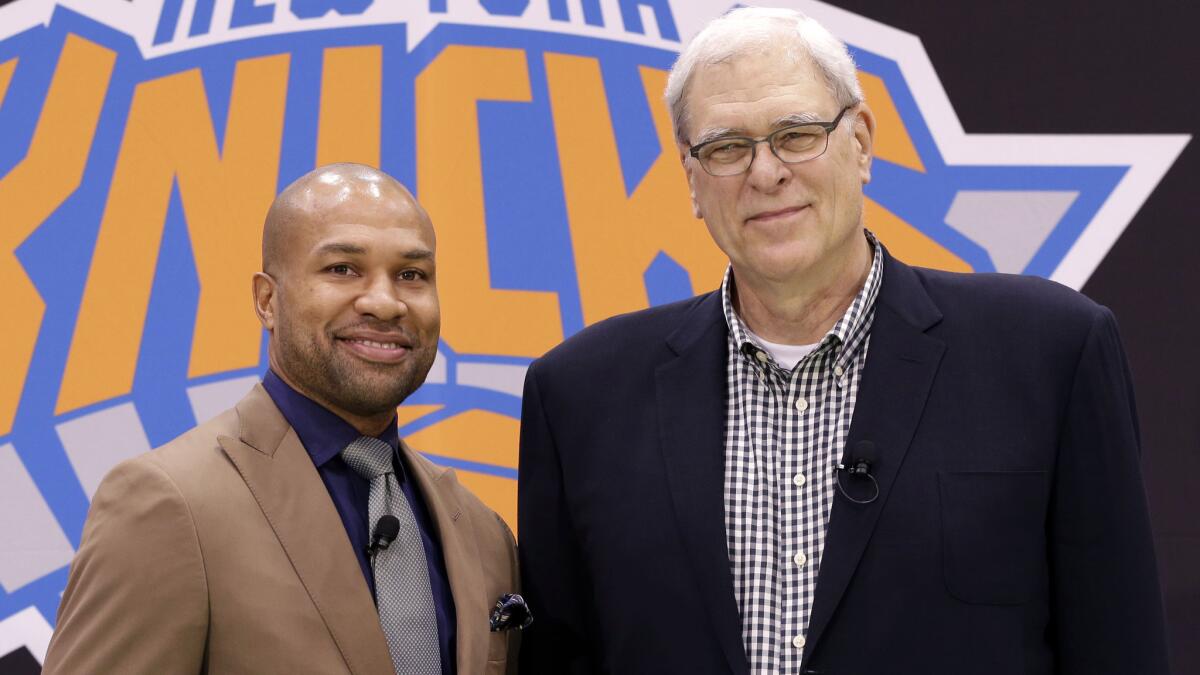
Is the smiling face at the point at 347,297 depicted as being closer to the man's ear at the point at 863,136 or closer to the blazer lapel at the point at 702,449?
the blazer lapel at the point at 702,449

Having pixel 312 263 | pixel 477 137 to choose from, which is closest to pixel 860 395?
pixel 312 263

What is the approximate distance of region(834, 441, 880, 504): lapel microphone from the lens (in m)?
1.79

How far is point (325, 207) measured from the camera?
210 centimetres

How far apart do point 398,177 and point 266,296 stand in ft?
3.79

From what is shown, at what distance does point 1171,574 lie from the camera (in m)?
3.08

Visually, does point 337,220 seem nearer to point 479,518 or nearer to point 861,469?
point 479,518

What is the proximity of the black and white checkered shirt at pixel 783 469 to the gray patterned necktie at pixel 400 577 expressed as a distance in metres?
0.52

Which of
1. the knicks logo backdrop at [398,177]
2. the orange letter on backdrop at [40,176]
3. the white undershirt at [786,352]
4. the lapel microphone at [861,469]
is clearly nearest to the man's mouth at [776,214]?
the white undershirt at [786,352]

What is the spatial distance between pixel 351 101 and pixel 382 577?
178 centimetres

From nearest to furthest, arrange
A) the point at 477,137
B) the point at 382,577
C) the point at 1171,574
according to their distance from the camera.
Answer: the point at 382,577
the point at 1171,574
the point at 477,137

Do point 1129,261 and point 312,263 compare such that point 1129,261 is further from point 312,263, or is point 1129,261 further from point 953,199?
point 312,263

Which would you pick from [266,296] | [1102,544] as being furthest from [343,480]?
[1102,544]

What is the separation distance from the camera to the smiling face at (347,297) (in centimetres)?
206

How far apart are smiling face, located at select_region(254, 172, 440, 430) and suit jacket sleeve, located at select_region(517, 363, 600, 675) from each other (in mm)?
265
